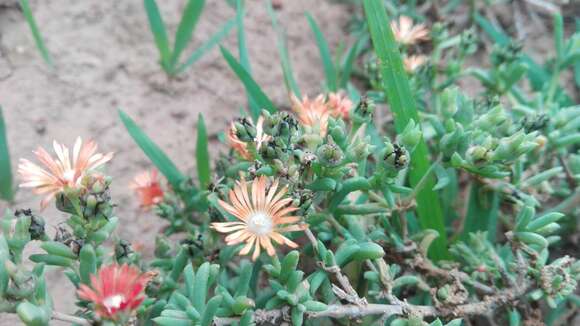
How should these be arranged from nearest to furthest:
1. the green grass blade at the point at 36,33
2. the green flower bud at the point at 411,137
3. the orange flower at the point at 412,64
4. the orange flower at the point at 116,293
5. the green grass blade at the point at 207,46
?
1. the orange flower at the point at 116,293
2. the green flower bud at the point at 411,137
3. the green grass blade at the point at 36,33
4. the orange flower at the point at 412,64
5. the green grass blade at the point at 207,46

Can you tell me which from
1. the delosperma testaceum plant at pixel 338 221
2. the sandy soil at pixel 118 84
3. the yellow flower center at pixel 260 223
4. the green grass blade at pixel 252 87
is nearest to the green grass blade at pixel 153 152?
the delosperma testaceum plant at pixel 338 221

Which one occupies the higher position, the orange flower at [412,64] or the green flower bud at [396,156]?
the orange flower at [412,64]

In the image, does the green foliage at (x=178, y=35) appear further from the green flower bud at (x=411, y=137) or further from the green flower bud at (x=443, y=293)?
the green flower bud at (x=443, y=293)

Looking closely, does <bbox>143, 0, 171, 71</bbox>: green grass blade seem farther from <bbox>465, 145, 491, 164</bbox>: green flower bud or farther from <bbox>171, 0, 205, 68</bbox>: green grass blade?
<bbox>465, 145, 491, 164</bbox>: green flower bud

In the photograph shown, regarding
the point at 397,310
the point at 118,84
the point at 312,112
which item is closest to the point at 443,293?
the point at 397,310

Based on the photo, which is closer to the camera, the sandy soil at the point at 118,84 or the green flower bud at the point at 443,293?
the green flower bud at the point at 443,293

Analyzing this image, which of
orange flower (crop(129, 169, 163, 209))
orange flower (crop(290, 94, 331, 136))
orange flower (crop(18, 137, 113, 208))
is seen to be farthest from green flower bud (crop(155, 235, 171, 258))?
orange flower (crop(290, 94, 331, 136))

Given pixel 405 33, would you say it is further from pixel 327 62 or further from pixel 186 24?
pixel 186 24
